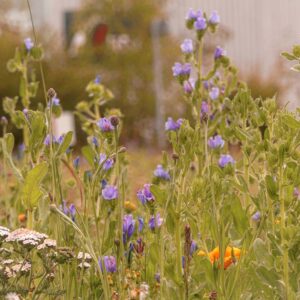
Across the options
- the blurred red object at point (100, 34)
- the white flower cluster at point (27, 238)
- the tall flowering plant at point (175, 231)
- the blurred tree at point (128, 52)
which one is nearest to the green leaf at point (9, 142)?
the tall flowering plant at point (175, 231)

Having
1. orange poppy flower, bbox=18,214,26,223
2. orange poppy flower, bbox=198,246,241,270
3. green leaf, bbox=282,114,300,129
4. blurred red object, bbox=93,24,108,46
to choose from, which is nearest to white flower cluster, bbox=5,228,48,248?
orange poppy flower, bbox=198,246,241,270

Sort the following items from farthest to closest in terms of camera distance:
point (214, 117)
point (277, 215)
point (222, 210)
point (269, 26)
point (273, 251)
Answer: point (269, 26), point (214, 117), point (277, 215), point (222, 210), point (273, 251)

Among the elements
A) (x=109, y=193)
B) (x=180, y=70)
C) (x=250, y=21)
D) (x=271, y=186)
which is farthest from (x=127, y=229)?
(x=250, y=21)

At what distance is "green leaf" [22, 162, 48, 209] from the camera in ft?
5.57

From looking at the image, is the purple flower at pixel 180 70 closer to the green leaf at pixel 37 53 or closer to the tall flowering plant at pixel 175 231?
the green leaf at pixel 37 53

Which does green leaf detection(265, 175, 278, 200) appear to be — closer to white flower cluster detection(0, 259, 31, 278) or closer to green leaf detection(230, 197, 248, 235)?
green leaf detection(230, 197, 248, 235)

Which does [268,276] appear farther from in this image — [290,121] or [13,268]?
[13,268]

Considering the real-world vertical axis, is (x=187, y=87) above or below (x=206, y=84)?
below

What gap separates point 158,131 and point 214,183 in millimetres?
11684

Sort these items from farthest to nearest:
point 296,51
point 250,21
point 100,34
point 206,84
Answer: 1. point 250,21
2. point 100,34
3. point 206,84
4. point 296,51

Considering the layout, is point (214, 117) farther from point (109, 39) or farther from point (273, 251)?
point (109, 39)

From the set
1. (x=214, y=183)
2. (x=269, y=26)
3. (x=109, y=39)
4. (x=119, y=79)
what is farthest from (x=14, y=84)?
(x=214, y=183)

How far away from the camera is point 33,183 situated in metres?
1.73

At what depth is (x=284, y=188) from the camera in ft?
5.15
